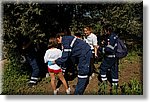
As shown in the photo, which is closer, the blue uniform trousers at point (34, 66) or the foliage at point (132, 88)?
the foliage at point (132, 88)

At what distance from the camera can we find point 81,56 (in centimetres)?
769

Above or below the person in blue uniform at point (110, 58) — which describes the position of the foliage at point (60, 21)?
above

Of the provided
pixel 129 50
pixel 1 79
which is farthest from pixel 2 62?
pixel 129 50

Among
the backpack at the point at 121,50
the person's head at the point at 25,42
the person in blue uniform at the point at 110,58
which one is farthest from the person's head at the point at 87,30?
the person's head at the point at 25,42

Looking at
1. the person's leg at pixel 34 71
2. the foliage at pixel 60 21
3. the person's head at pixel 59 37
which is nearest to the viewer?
the foliage at pixel 60 21

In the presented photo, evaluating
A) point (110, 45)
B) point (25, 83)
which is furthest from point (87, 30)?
point (25, 83)

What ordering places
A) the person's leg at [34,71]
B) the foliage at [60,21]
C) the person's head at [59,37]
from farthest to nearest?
the person's leg at [34,71] → the person's head at [59,37] → the foliage at [60,21]

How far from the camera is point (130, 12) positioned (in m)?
7.57

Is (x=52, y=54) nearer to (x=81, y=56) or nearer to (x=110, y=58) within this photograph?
(x=81, y=56)

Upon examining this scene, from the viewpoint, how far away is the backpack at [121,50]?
25.0 ft

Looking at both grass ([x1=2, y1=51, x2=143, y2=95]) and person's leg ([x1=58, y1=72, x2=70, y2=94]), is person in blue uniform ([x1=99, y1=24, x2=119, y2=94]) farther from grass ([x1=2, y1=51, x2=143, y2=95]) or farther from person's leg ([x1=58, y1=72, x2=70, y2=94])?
person's leg ([x1=58, y1=72, x2=70, y2=94])

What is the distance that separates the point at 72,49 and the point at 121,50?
721 mm

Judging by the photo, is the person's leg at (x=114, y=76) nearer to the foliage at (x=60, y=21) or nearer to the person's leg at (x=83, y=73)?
the foliage at (x=60, y=21)

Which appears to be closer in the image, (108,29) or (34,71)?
(108,29)
